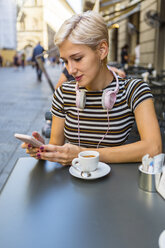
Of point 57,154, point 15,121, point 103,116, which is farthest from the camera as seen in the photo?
point 15,121

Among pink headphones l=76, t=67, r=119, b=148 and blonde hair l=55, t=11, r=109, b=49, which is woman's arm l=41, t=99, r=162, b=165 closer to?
pink headphones l=76, t=67, r=119, b=148

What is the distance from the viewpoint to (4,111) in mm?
5922

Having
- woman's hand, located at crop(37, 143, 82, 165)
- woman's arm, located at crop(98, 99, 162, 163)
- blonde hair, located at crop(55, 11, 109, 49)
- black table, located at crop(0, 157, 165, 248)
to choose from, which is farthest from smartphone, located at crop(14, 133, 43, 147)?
blonde hair, located at crop(55, 11, 109, 49)

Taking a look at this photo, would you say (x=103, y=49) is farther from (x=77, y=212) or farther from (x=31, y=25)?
(x=31, y=25)

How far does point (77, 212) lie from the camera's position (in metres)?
0.89

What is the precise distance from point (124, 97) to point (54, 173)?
1.99ft

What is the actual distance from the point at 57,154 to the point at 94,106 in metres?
0.40

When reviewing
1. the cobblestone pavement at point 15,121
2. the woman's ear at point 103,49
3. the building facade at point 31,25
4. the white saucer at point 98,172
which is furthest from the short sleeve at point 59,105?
the building facade at point 31,25

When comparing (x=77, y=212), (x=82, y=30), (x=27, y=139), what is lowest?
(x=77, y=212)

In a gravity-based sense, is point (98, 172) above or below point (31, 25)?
below

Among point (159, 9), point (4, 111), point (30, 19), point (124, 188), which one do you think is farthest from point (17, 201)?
point (30, 19)

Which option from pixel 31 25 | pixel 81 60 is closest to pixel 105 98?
pixel 81 60

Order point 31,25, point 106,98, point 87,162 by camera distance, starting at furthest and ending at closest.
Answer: point 31,25 → point 106,98 → point 87,162

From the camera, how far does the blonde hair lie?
51.0 inches
